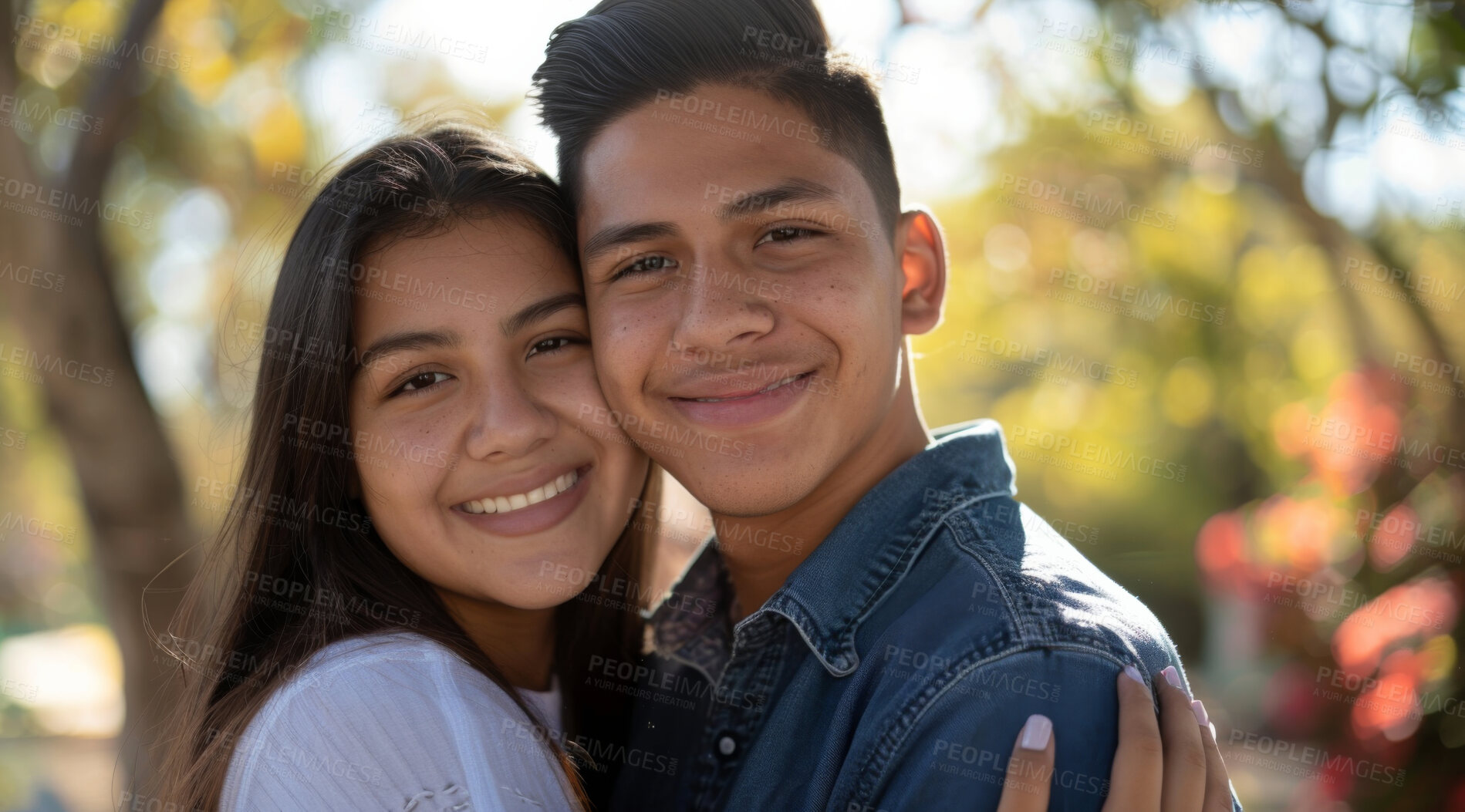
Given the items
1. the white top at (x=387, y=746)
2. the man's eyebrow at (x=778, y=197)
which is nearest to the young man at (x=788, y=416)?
the man's eyebrow at (x=778, y=197)

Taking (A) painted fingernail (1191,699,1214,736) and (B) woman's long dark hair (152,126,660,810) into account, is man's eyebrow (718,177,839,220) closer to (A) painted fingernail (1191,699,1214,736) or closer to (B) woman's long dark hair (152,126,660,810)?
(B) woman's long dark hair (152,126,660,810)

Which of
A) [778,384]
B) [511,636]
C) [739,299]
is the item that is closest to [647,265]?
[739,299]

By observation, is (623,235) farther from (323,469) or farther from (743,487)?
(323,469)

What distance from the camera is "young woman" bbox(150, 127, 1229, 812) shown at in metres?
2.17

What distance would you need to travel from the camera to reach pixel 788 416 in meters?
2.31

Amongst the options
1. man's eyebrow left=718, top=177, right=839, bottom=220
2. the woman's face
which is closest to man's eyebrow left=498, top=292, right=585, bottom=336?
the woman's face

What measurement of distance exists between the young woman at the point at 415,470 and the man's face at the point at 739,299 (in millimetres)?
181

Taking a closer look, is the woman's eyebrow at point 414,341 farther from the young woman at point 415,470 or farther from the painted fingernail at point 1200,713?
the painted fingernail at point 1200,713

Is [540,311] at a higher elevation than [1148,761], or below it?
higher

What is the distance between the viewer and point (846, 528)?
7.63 feet

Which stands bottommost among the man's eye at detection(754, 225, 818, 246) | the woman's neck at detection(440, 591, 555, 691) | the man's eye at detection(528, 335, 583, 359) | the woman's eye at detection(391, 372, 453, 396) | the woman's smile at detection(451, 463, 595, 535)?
the woman's neck at detection(440, 591, 555, 691)

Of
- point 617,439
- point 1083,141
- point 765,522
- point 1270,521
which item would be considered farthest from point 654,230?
point 1083,141

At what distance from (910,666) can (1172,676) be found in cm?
49

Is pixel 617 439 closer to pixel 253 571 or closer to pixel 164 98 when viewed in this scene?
pixel 253 571
